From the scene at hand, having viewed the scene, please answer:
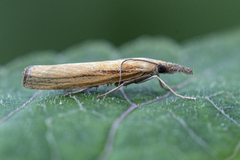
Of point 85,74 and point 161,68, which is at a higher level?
point 85,74

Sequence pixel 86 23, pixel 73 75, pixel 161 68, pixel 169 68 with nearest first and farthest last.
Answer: pixel 73 75 → pixel 161 68 → pixel 169 68 → pixel 86 23

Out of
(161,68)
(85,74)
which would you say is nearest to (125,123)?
(85,74)

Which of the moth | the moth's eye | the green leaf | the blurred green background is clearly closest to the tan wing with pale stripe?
the moth

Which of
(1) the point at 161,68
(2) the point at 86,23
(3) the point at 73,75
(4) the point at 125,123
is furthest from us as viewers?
(2) the point at 86,23

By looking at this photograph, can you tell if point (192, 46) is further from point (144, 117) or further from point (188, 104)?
point (144, 117)

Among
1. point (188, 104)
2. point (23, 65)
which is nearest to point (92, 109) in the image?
point (188, 104)

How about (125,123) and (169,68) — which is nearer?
(125,123)

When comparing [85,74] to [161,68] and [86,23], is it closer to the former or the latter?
[161,68]
